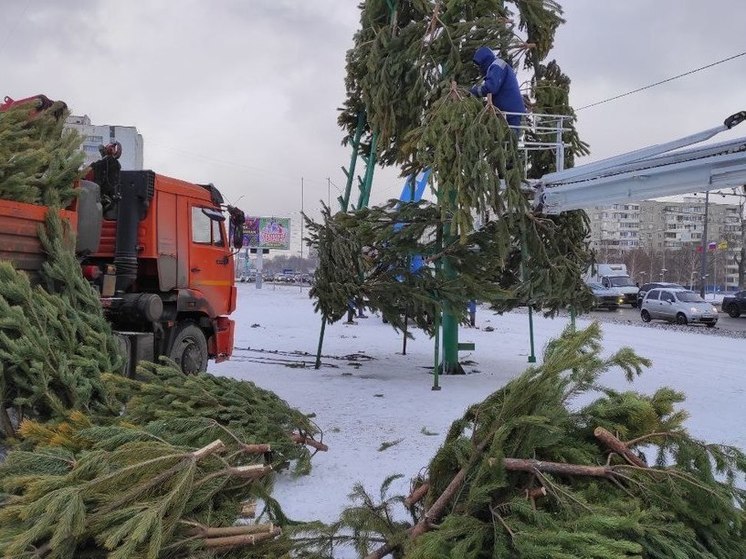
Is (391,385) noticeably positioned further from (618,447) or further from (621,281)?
(621,281)

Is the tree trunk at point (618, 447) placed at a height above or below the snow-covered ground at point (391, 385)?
above

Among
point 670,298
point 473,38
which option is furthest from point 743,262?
point 473,38

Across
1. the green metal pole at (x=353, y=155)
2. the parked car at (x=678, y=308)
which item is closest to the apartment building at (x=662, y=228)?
the parked car at (x=678, y=308)

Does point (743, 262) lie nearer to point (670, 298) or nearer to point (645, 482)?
point (670, 298)

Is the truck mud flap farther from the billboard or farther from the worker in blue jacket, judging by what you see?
the billboard

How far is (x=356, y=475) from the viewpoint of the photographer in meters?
5.03

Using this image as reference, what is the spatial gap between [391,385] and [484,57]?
4.86m

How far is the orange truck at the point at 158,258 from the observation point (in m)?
7.20

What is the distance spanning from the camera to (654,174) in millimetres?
6734

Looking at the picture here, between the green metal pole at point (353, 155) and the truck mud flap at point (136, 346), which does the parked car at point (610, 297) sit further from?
the truck mud flap at point (136, 346)

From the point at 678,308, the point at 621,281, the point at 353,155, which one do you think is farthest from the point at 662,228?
the point at 353,155

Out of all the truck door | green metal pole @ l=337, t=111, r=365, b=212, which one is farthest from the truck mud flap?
green metal pole @ l=337, t=111, r=365, b=212

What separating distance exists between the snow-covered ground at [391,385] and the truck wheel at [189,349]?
894 mm

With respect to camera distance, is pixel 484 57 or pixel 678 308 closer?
pixel 484 57
